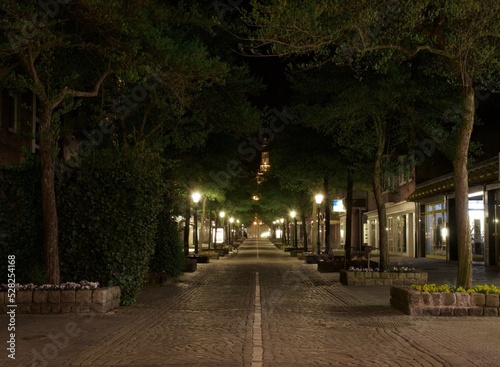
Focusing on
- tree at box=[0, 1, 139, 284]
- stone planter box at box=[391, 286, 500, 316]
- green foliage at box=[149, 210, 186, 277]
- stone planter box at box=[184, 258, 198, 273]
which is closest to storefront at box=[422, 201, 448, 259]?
stone planter box at box=[184, 258, 198, 273]

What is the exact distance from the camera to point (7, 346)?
9086mm

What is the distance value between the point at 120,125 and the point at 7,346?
38.7 ft

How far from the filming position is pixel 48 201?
44.4 ft

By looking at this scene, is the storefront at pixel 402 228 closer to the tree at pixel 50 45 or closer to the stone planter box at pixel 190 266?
the stone planter box at pixel 190 266

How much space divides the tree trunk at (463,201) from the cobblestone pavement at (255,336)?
1314mm

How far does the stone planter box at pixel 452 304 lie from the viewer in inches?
492

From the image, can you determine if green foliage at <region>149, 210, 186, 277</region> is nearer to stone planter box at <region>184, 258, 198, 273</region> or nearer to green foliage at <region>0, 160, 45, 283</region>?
stone planter box at <region>184, 258, 198, 273</region>

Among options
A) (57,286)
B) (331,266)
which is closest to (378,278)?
(331,266)

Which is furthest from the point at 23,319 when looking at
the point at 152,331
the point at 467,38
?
the point at 467,38

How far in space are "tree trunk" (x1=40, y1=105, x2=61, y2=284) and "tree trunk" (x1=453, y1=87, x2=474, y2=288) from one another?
811 cm

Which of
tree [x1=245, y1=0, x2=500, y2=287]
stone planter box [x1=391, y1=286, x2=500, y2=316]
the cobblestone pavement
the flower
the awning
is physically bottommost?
the cobblestone pavement

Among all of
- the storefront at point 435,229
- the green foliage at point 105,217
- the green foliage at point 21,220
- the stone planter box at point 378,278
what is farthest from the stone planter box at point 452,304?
the storefront at point 435,229

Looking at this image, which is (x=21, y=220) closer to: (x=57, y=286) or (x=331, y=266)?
(x=57, y=286)

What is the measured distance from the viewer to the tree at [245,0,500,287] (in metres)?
12.1
